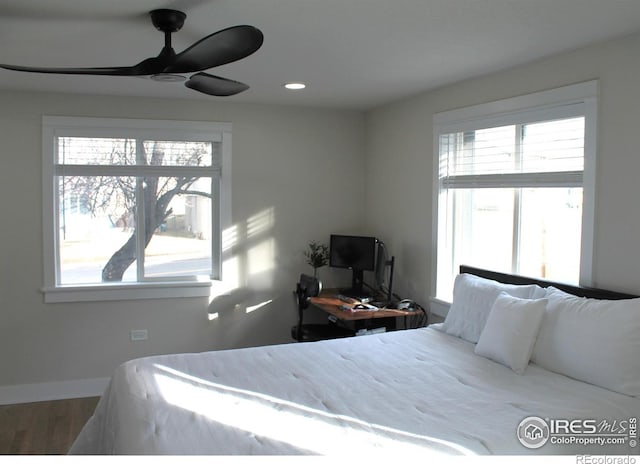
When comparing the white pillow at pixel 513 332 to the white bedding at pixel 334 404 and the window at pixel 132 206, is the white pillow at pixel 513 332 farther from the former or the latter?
the window at pixel 132 206

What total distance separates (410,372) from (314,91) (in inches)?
93.7

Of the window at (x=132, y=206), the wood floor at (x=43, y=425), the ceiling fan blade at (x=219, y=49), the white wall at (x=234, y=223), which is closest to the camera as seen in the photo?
the ceiling fan blade at (x=219, y=49)

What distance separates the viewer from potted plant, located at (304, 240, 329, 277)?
4.89 m

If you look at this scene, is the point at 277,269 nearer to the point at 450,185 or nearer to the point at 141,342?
the point at 141,342

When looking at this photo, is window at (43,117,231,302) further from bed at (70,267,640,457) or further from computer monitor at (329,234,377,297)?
bed at (70,267,640,457)

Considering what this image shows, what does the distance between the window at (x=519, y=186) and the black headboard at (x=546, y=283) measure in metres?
0.12

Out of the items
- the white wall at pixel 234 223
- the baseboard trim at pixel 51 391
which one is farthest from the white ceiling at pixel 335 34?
the baseboard trim at pixel 51 391

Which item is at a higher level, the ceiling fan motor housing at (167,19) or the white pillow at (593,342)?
the ceiling fan motor housing at (167,19)

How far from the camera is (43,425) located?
3.89 m

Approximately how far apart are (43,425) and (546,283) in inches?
140

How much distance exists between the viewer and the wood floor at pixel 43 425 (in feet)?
11.6

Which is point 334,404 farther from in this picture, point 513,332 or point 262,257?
point 262,257

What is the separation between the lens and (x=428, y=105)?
4.27 meters

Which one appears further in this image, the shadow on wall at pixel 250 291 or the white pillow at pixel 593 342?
the shadow on wall at pixel 250 291
